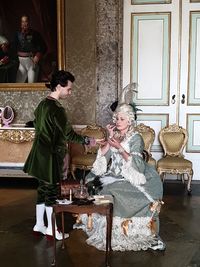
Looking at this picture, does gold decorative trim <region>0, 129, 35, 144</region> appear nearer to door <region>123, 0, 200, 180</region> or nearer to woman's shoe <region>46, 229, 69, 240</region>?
door <region>123, 0, 200, 180</region>

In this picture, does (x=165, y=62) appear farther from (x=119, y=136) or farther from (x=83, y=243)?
(x=83, y=243)

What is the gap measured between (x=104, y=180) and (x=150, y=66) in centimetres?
326

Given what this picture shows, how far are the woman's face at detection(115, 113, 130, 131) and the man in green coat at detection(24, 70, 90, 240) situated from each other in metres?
0.51

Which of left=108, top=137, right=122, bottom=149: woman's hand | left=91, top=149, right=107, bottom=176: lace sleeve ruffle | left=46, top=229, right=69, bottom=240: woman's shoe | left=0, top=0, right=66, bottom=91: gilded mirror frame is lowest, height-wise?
left=46, top=229, right=69, bottom=240: woman's shoe

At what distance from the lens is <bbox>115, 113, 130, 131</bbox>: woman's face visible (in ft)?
12.6

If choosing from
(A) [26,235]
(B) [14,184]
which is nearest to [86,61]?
(B) [14,184]

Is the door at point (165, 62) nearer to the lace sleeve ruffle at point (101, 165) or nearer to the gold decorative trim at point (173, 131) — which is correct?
the gold decorative trim at point (173, 131)

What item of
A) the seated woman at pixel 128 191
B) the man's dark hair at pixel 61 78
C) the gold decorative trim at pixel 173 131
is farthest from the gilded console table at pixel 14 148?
the seated woman at pixel 128 191

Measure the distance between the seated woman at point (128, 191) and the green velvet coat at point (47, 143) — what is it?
380 mm

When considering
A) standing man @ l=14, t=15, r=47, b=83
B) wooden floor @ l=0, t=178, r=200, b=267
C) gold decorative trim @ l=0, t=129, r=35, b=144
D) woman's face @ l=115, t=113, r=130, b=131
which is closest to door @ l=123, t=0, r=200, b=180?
standing man @ l=14, t=15, r=47, b=83

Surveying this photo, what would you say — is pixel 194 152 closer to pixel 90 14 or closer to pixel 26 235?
pixel 90 14

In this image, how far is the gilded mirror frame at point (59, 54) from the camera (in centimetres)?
674

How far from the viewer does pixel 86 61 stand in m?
6.83

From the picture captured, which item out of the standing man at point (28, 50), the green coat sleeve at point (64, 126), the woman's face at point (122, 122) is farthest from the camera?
the standing man at point (28, 50)
